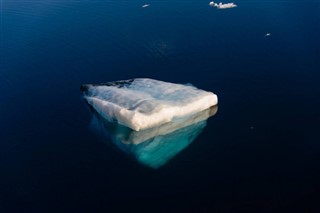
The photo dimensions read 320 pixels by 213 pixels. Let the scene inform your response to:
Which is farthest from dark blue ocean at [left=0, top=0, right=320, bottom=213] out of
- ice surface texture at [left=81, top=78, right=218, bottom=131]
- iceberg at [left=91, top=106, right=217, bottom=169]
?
ice surface texture at [left=81, top=78, right=218, bottom=131]

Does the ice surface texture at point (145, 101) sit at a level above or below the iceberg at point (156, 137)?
above

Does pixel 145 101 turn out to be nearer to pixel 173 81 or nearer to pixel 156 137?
pixel 156 137

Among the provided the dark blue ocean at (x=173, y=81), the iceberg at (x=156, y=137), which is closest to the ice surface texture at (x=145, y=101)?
the iceberg at (x=156, y=137)

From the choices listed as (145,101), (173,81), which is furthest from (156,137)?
(173,81)

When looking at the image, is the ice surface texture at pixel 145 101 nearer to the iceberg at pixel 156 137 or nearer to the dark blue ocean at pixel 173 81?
the iceberg at pixel 156 137

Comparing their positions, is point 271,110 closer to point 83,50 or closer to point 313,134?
point 313,134

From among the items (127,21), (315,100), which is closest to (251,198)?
(315,100)

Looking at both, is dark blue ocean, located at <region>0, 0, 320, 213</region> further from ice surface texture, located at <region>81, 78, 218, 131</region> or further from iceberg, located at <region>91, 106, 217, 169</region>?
ice surface texture, located at <region>81, 78, 218, 131</region>
